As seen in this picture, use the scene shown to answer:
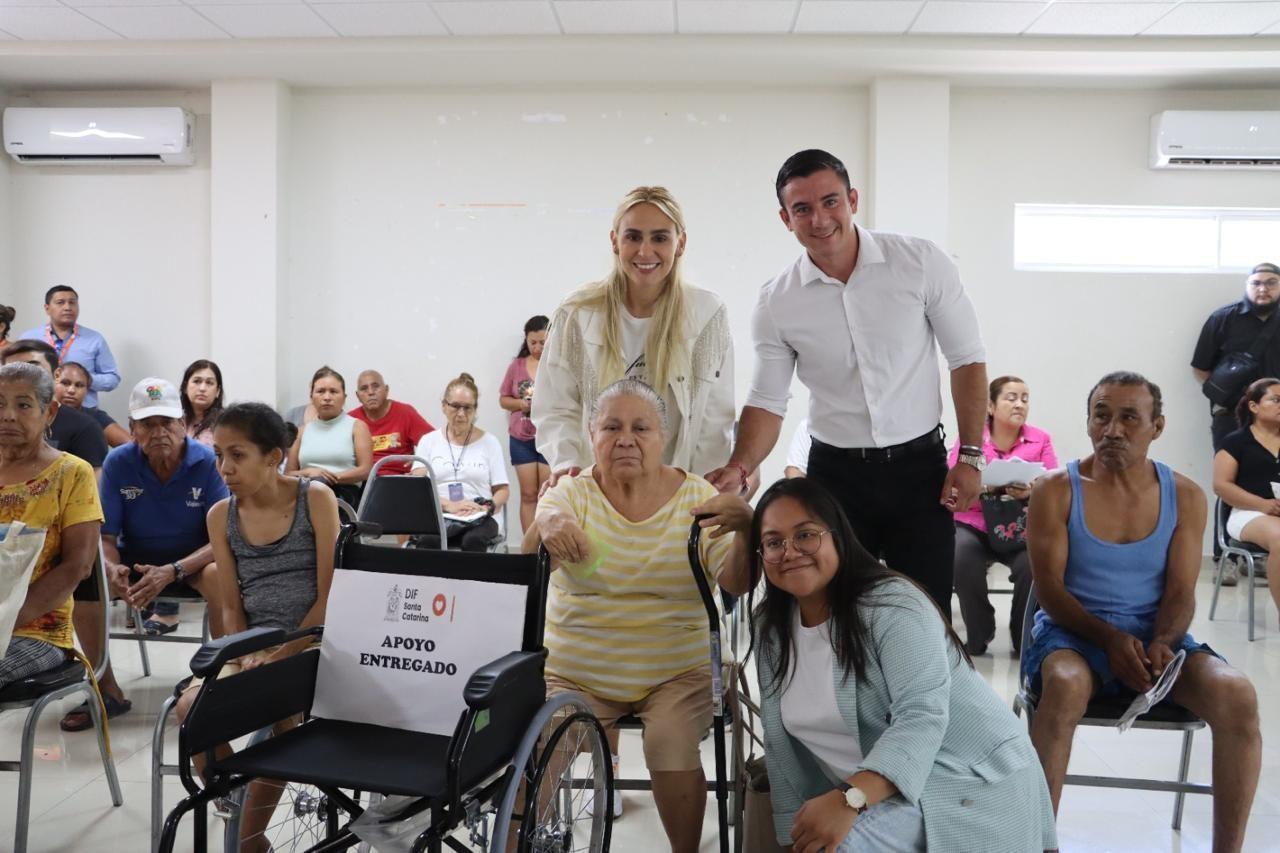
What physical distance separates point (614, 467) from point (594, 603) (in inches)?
11.1

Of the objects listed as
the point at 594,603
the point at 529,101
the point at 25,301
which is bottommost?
the point at 594,603

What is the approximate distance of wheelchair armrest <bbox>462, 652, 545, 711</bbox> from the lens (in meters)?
1.53

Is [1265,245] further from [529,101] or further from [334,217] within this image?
[334,217]

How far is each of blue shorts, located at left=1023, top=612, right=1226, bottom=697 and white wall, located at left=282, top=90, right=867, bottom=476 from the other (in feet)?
13.2

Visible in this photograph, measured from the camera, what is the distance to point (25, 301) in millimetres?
6621

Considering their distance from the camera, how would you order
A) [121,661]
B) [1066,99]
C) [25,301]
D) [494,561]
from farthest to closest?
[25,301], [1066,99], [121,661], [494,561]

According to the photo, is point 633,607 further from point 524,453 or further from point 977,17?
point 977,17

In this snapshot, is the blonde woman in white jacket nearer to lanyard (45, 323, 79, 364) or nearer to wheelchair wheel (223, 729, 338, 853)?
wheelchair wheel (223, 729, 338, 853)

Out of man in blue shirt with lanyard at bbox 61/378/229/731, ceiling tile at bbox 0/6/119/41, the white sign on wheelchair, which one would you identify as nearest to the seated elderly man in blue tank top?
the white sign on wheelchair

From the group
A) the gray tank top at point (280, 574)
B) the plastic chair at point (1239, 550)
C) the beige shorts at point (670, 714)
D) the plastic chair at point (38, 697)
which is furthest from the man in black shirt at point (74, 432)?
the plastic chair at point (1239, 550)

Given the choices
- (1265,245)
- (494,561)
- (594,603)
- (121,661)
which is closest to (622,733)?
(594,603)

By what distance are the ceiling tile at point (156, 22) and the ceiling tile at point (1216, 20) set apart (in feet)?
16.7

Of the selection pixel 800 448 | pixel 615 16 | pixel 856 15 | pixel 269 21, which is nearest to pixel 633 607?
pixel 800 448

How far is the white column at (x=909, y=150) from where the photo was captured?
598cm
